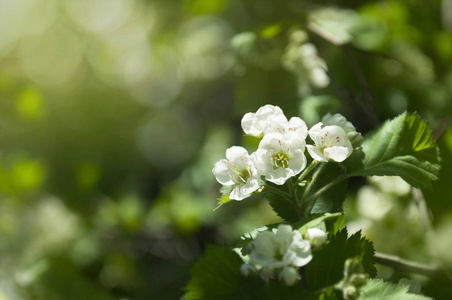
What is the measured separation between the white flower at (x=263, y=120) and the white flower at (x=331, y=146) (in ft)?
0.24

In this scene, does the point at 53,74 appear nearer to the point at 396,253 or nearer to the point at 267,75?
the point at 267,75

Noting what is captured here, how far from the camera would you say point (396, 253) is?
1.29 m

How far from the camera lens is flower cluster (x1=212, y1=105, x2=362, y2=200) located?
771 mm

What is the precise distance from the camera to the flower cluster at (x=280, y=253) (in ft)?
2.19

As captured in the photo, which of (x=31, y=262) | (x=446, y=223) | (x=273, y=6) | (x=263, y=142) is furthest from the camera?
(x=273, y=6)

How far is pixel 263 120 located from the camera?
834mm

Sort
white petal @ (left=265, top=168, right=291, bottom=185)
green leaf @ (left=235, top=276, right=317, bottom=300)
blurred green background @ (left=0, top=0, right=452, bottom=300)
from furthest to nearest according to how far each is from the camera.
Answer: blurred green background @ (left=0, top=0, right=452, bottom=300)
white petal @ (left=265, top=168, right=291, bottom=185)
green leaf @ (left=235, top=276, right=317, bottom=300)

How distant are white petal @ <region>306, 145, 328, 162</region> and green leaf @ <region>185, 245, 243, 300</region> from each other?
0.67 ft

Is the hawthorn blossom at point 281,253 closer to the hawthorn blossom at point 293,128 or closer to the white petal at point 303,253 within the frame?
the white petal at point 303,253

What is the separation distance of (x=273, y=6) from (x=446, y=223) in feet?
3.74

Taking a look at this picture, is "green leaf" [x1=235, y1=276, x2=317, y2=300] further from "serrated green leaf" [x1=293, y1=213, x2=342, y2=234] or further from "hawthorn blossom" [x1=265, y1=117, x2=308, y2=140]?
"hawthorn blossom" [x1=265, y1=117, x2=308, y2=140]

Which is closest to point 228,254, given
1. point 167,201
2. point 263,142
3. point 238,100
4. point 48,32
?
point 263,142

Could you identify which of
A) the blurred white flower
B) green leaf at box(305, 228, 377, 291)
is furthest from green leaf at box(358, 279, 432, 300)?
the blurred white flower

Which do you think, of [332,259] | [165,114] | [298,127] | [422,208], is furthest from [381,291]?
[165,114]
